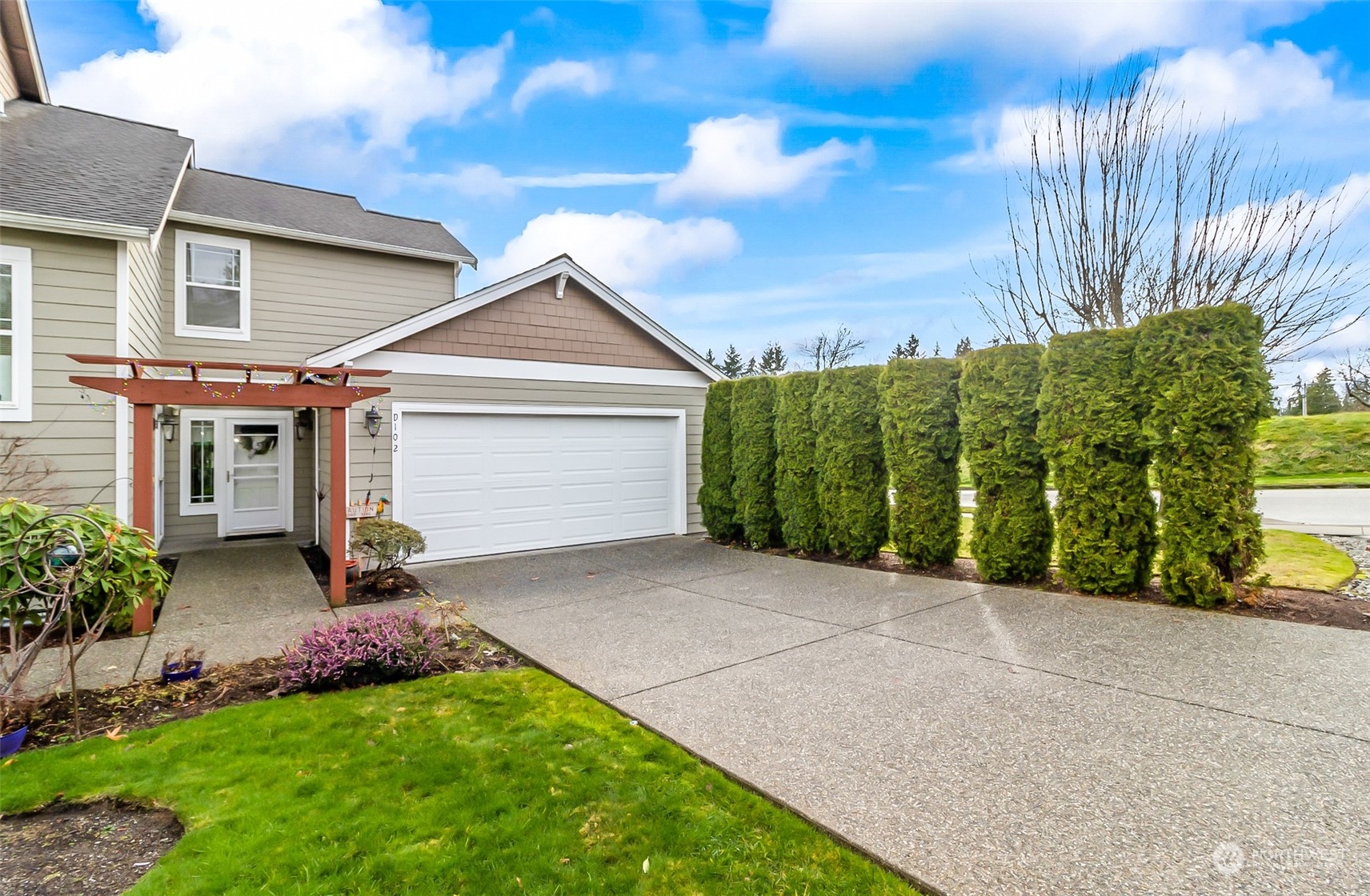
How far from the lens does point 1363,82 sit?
8.13 meters

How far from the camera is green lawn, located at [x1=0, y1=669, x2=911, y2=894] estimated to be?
Answer: 7.48ft

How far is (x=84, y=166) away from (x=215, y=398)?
13.1ft

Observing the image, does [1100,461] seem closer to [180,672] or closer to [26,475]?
[180,672]

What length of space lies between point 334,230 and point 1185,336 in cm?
1176

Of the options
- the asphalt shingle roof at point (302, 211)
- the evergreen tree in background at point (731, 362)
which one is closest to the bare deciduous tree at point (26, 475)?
the asphalt shingle roof at point (302, 211)

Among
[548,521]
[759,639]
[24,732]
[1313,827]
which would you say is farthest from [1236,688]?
[548,521]

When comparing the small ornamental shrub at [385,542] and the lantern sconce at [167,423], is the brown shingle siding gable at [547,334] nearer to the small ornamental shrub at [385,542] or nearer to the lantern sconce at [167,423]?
the small ornamental shrub at [385,542]

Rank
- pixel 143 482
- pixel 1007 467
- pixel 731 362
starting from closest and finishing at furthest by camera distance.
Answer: pixel 143 482 → pixel 1007 467 → pixel 731 362

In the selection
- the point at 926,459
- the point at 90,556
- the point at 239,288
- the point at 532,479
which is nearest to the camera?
the point at 90,556

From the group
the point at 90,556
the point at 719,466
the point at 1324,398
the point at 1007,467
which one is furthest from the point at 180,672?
the point at 1324,398

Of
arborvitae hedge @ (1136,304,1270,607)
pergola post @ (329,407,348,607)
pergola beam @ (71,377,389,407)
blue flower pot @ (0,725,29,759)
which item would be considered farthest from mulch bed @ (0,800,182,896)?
arborvitae hedge @ (1136,304,1270,607)

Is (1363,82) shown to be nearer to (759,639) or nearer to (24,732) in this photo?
(759,639)

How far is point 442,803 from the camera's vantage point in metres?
2.77

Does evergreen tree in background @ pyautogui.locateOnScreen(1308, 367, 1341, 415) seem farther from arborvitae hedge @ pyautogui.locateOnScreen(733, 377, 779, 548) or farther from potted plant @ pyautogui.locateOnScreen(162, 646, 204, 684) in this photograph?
potted plant @ pyautogui.locateOnScreen(162, 646, 204, 684)
